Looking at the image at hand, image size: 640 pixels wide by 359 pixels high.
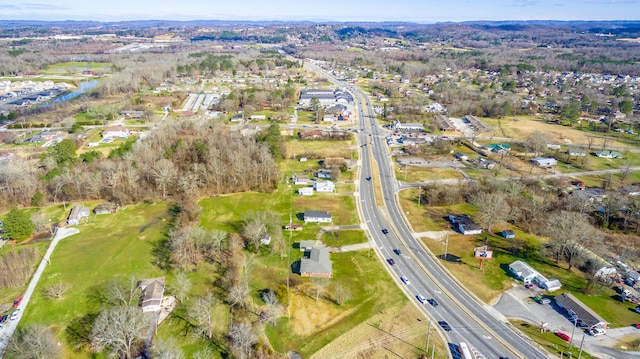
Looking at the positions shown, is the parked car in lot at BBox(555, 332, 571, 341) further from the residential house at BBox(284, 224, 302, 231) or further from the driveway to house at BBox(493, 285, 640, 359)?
the residential house at BBox(284, 224, 302, 231)

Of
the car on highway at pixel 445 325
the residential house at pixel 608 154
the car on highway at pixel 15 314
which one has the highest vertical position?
the residential house at pixel 608 154

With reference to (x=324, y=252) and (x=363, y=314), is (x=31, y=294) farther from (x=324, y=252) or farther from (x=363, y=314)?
(x=363, y=314)

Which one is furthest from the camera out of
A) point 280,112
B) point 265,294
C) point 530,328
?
point 280,112

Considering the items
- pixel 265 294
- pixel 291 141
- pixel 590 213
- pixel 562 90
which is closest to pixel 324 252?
pixel 265 294

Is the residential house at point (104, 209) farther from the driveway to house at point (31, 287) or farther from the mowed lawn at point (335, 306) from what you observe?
the mowed lawn at point (335, 306)

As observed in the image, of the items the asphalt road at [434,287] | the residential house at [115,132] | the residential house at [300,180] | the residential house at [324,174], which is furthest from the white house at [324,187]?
the residential house at [115,132]

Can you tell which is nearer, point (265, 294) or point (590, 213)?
point (265, 294)
